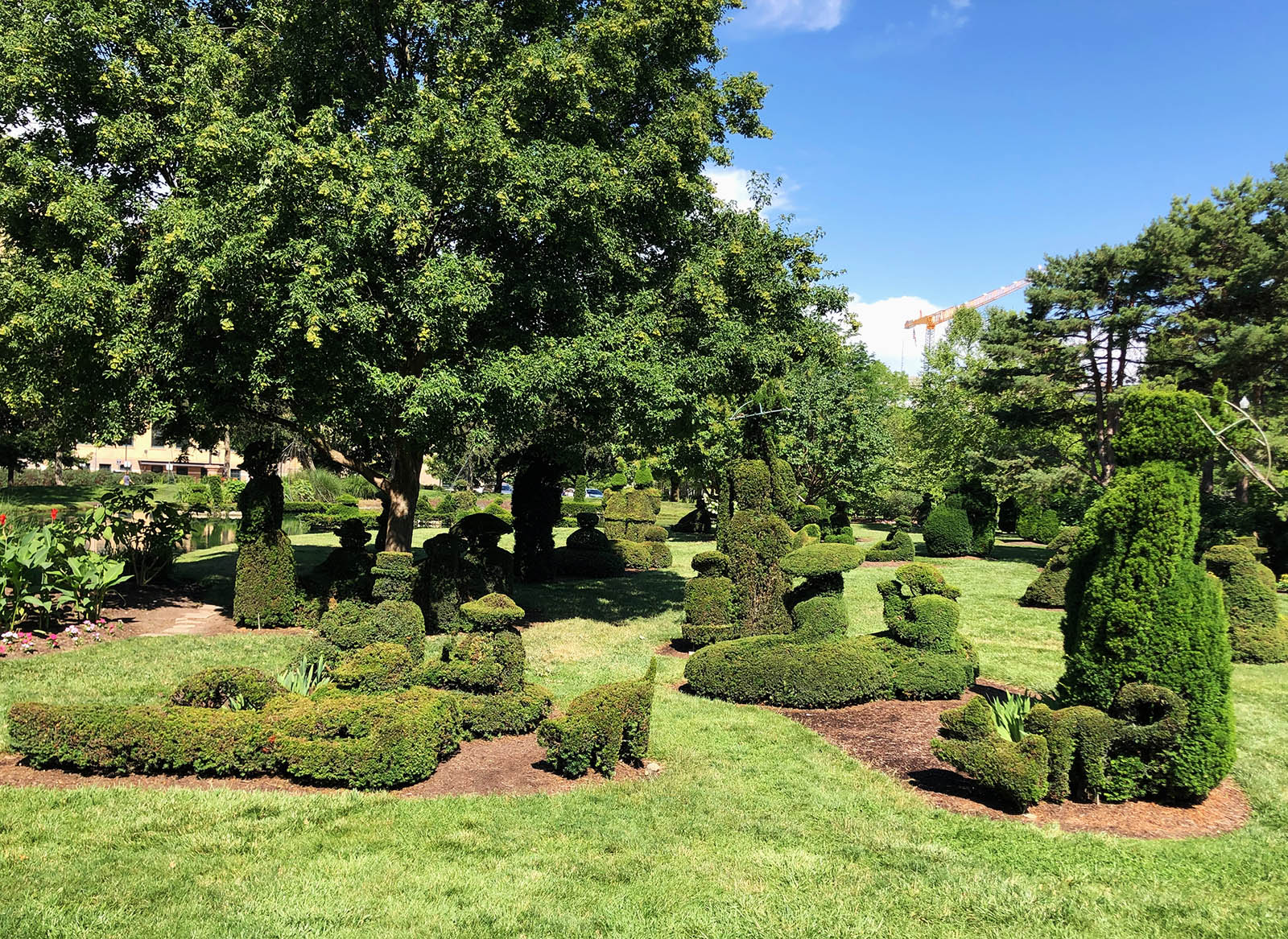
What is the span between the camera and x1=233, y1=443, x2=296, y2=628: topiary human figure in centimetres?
1358

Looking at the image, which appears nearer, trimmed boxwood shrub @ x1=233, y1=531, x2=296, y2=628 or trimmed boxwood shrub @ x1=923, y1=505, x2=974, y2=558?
trimmed boxwood shrub @ x1=233, y1=531, x2=296, y2=628

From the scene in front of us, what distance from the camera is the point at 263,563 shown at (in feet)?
45.1

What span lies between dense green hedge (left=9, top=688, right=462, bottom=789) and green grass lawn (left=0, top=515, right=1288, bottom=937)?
0.36m

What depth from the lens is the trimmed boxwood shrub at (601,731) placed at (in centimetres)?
717

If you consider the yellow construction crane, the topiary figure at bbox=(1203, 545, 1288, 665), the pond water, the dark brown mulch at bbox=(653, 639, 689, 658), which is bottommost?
the pond water

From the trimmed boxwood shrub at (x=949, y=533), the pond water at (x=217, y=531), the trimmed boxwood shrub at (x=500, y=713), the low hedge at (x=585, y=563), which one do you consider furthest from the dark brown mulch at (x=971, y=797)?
the pond water at (x=217, y=531)

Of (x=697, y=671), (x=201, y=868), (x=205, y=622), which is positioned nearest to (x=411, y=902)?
(x=201, y=868)

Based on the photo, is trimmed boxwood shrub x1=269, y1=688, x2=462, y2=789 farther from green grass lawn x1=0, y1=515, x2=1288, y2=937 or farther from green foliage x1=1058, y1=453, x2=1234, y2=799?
green foliage x1=1058, y1=453, x2=1234, y2=799

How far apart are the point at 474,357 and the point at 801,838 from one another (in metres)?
9.43

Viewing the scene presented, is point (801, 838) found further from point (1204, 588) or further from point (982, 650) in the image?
point (982, 650)

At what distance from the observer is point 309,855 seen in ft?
17.8

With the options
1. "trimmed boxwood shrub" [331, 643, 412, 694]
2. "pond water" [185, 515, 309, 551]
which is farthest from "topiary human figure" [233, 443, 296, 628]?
"pond water" [185, 515, 309, 551]

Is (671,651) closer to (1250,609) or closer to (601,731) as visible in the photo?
(601,731)

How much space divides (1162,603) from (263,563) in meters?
13.4
